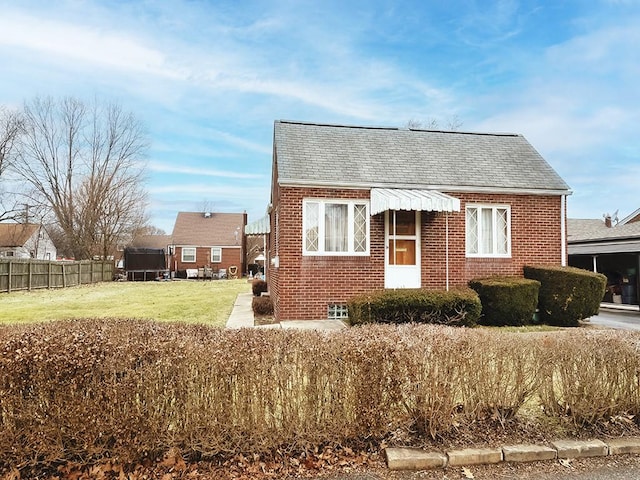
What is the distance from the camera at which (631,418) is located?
4250 mm

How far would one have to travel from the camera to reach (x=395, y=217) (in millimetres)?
11906

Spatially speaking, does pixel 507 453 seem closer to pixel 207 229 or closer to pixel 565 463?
pixel 565 463

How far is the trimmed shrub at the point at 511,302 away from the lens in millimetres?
10727

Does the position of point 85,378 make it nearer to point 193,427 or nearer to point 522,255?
point 193,427

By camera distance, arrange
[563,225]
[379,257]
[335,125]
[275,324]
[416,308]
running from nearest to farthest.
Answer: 1. [416,308]
2. [275,324]
3. [379,257]
4. [563,225]
5. [335,125]

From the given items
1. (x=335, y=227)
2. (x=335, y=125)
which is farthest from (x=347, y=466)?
(x=335, y=125)

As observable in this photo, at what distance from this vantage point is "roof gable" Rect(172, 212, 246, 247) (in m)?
43.2

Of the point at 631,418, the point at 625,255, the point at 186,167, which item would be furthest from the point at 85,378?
the point at 186,167

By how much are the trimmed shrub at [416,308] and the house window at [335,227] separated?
191 centimetres

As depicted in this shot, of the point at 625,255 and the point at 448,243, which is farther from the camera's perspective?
the point at 625,255

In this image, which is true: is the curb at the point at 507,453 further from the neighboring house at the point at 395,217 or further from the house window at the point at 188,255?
the house window at the point at 188,255

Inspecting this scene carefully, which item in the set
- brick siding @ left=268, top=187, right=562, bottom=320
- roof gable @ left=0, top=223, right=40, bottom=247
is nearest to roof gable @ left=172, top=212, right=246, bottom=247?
roof gable @ left=0, top=223, right=40, bottom=247

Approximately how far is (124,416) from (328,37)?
12111mm

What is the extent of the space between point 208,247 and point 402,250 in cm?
3426
